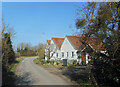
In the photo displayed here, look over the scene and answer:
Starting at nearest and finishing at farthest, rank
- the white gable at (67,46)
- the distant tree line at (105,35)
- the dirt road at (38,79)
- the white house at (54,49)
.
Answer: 1. the distant tree line at (105,35)
2. the dirt road at (38,79)
3. the white gable at (67,46)
4. the white house at (54,49)

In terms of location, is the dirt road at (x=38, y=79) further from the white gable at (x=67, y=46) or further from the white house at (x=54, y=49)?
the white gable at (x=67, y=46)

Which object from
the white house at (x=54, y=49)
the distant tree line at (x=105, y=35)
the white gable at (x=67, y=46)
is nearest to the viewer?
the distant tree line at (x=105, y=35)

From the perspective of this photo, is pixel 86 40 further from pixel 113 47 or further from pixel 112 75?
pixel 112 75

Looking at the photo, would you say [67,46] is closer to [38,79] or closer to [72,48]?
[72,48]

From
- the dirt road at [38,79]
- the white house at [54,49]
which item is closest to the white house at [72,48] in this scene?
the white house at [54,49]

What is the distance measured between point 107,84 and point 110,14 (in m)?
3.84

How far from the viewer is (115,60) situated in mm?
7156

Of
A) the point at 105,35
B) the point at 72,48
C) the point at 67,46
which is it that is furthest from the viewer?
the point at 67,46

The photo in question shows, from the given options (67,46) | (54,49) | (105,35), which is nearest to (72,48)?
(67,46)

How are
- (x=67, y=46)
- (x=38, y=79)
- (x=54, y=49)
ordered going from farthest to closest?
(x=54, y=49)
(x=67, y=46)
(x=38, y=79)

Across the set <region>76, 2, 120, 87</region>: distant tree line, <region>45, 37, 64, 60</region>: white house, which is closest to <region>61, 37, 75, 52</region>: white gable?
<region>45, 37, 64, 60</region>: white house

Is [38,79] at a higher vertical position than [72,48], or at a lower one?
lower

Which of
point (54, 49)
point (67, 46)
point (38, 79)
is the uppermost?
point (67, 46)

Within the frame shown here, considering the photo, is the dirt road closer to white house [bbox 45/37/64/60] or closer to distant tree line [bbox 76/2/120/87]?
distant tree line [bbox 76/2/120/87]
